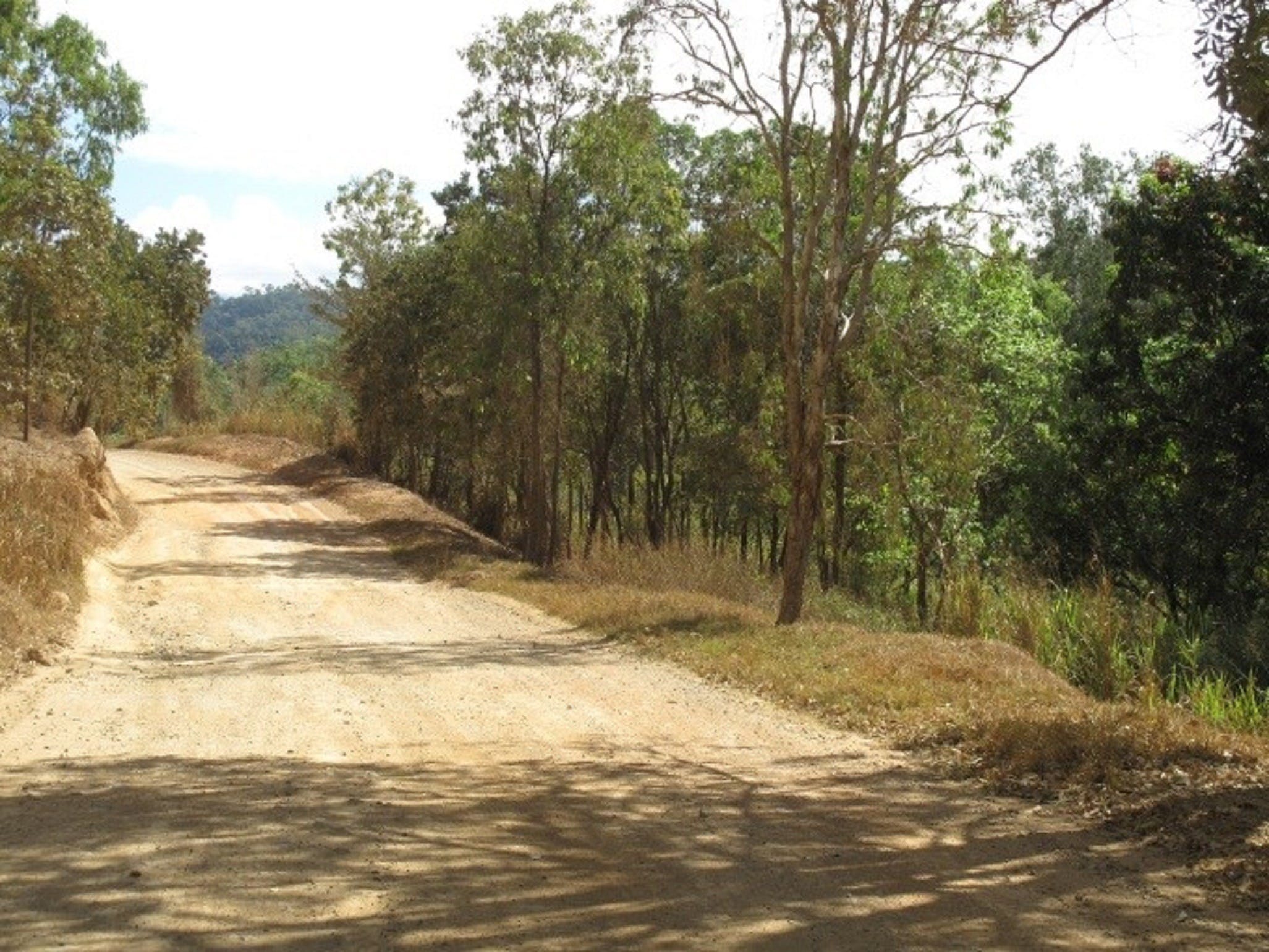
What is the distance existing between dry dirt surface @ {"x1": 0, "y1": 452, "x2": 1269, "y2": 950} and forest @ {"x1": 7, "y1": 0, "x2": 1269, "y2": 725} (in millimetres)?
4521

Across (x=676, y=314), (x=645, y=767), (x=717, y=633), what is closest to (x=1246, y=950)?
(x=645, y=767)

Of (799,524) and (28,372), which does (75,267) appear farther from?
(799,524)

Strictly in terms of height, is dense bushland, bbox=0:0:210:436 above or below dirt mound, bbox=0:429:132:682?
above

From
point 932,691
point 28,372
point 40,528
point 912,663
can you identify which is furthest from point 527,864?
point 28,372

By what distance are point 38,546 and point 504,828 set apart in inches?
515

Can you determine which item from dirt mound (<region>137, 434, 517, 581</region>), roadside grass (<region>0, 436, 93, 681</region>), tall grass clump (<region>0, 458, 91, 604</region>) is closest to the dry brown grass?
dirt mound (<region>137, 434, 517, 581</region>)

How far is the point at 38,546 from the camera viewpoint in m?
18.5

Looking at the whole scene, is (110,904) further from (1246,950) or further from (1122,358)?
(1122,358)

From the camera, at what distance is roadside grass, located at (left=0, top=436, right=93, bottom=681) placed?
14453mm

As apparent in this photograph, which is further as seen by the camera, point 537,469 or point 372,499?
point 372,499

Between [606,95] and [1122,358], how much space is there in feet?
33.4

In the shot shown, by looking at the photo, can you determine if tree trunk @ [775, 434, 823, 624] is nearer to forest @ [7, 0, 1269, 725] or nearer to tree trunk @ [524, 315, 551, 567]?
forest @ [7, 0, 1269, 725]

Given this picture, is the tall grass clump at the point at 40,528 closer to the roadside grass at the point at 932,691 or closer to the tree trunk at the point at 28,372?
the tree trunk at the point at 28,372

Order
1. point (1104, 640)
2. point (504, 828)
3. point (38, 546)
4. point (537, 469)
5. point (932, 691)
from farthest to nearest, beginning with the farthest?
point (537, 469) → point (38, 546) → point (1104, 640) → point (932, 691) → point (504, 828)
